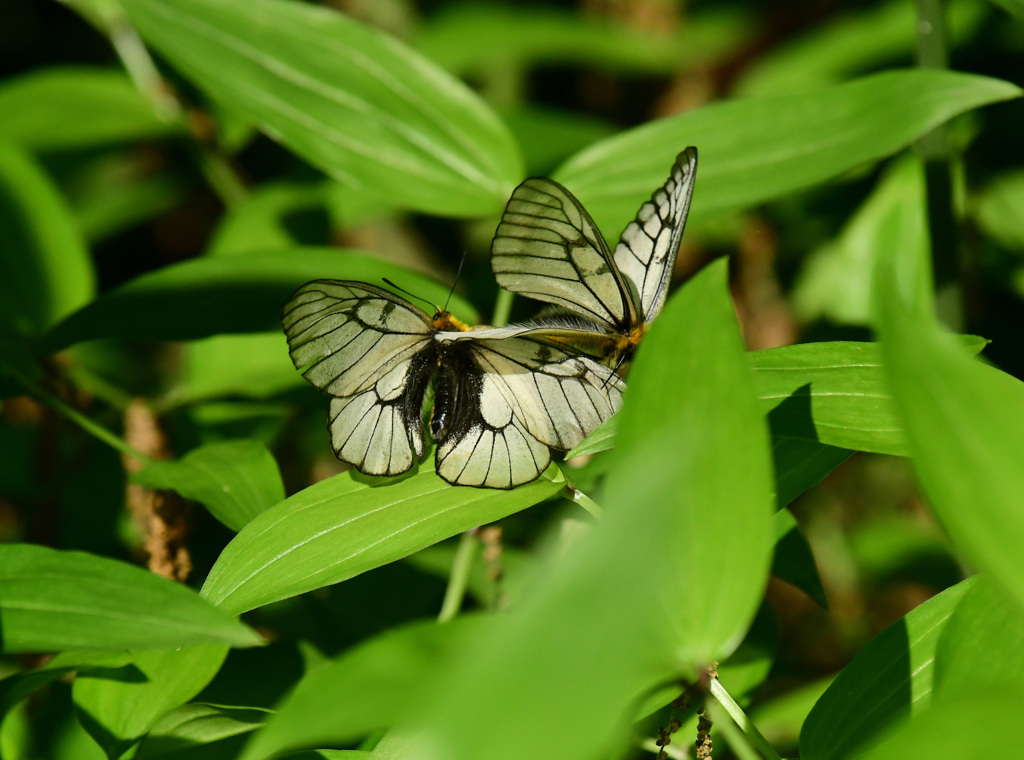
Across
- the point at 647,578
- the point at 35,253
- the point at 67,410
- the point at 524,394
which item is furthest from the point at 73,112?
the point at 647,578

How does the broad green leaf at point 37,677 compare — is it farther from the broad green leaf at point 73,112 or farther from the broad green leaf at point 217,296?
the broad green leaf at point 73,112

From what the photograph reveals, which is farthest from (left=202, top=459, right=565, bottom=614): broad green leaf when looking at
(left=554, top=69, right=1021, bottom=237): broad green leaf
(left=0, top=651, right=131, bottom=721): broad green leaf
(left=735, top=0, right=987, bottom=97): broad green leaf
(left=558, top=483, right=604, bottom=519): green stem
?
(left=735, top=0, right=987, bottom=97): broad green leaf

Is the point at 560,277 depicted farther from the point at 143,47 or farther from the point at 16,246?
the point at 143,47

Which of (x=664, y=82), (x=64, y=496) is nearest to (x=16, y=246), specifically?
(x=64, y=496)

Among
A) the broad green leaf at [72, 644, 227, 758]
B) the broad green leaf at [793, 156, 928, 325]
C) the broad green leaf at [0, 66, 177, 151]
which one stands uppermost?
the broad green leaf at [0, 66, 177, 151]

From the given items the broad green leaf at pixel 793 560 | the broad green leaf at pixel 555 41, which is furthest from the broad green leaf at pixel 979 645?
the broad green leaf at pixel 555 41

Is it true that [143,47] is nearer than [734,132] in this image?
No

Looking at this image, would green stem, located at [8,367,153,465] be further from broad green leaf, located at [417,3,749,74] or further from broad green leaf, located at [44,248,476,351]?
broad green leaf, located at [417,3,749,74]
